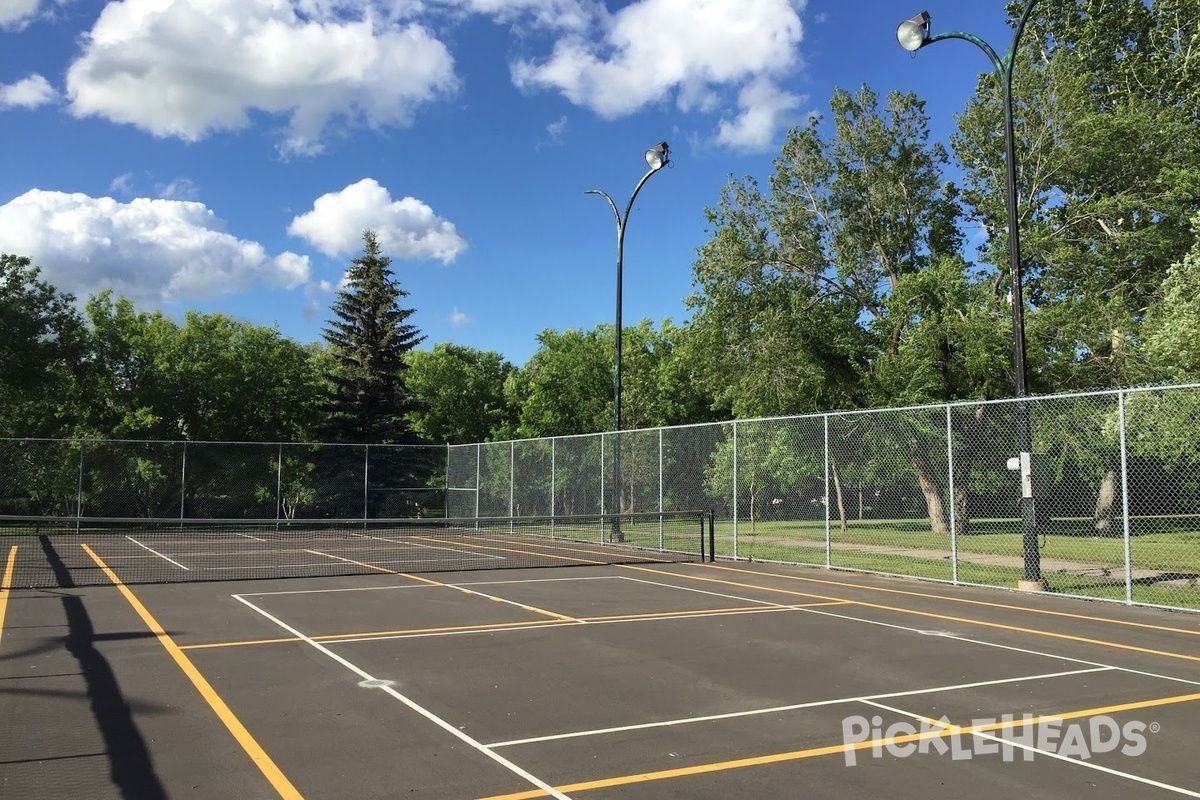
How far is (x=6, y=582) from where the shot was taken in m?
14.8

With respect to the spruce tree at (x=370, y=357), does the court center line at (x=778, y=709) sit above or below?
below

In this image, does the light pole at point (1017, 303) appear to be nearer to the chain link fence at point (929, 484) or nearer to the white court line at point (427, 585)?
the chain link fence at point (929, 484)

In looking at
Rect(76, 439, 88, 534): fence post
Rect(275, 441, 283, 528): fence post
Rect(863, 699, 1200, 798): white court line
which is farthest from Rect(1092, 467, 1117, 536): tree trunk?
Rect(76, 439, 88, 534): fence post

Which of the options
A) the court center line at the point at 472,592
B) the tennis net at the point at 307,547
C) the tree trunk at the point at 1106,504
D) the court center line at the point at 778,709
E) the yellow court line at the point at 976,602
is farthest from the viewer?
the tree trunk at the point at 1106,504

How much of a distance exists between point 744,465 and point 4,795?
20542 millimetres

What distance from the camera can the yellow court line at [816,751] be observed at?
519 cm

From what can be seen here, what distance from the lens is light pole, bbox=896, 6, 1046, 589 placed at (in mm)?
13727

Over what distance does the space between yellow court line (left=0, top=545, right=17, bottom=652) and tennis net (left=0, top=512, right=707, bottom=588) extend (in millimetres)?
87

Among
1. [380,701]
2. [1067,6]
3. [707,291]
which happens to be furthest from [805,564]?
[1067,6]

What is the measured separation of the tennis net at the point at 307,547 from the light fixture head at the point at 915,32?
9861mm

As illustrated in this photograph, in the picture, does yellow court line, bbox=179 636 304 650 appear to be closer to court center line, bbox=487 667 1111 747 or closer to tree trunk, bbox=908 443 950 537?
court center line, bbox=487 667 1111 747

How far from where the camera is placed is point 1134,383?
2253 centimetres

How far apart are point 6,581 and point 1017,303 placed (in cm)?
1705

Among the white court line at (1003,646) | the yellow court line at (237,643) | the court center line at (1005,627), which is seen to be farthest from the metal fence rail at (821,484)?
the yellow court line at (237,643)
